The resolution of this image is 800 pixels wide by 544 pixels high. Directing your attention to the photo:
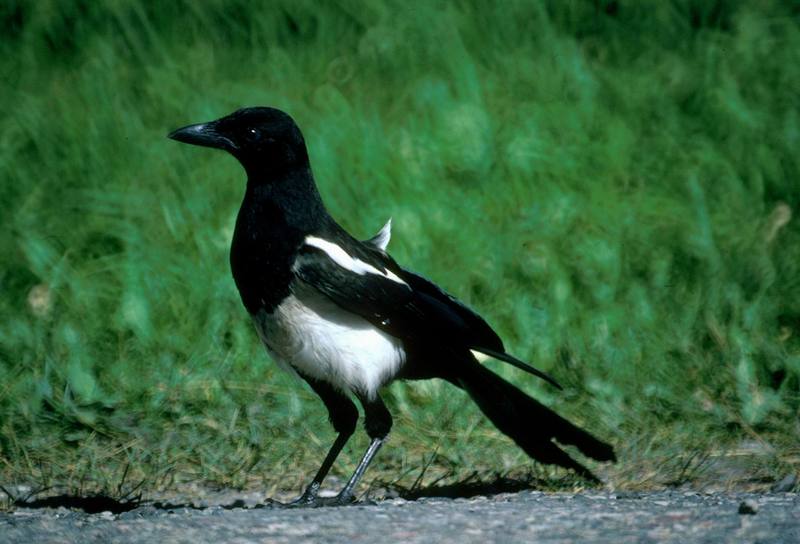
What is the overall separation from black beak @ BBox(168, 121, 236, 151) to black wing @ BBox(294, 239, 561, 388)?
480 millimetres

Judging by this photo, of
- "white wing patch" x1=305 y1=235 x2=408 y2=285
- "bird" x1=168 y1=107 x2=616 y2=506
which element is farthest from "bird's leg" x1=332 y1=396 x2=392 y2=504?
"white wing patch" x1=305 y1=235 x2=408 y2=285

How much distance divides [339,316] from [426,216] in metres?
2.34

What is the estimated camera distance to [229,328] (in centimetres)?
536

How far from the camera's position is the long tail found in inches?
161

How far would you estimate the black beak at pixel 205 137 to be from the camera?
414cm

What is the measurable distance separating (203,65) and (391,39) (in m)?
1.16

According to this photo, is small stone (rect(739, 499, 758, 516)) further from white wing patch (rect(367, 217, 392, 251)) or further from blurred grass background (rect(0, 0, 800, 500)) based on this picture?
white wing patch (rect(367, 217, 392, 251))

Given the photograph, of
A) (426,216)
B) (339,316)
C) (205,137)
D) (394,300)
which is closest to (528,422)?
(394,300)

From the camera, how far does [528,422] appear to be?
4.17m

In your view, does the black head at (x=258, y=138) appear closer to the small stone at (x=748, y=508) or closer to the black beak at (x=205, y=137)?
the black beak at (x=205, y=137)

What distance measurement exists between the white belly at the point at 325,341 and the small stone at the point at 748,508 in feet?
3.81

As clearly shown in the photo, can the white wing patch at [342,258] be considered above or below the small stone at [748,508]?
above

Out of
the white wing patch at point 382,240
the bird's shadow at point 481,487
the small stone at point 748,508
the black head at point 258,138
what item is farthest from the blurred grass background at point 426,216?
the black head at point 258,138

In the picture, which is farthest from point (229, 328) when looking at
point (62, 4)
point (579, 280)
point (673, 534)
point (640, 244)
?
point (62, 4)
